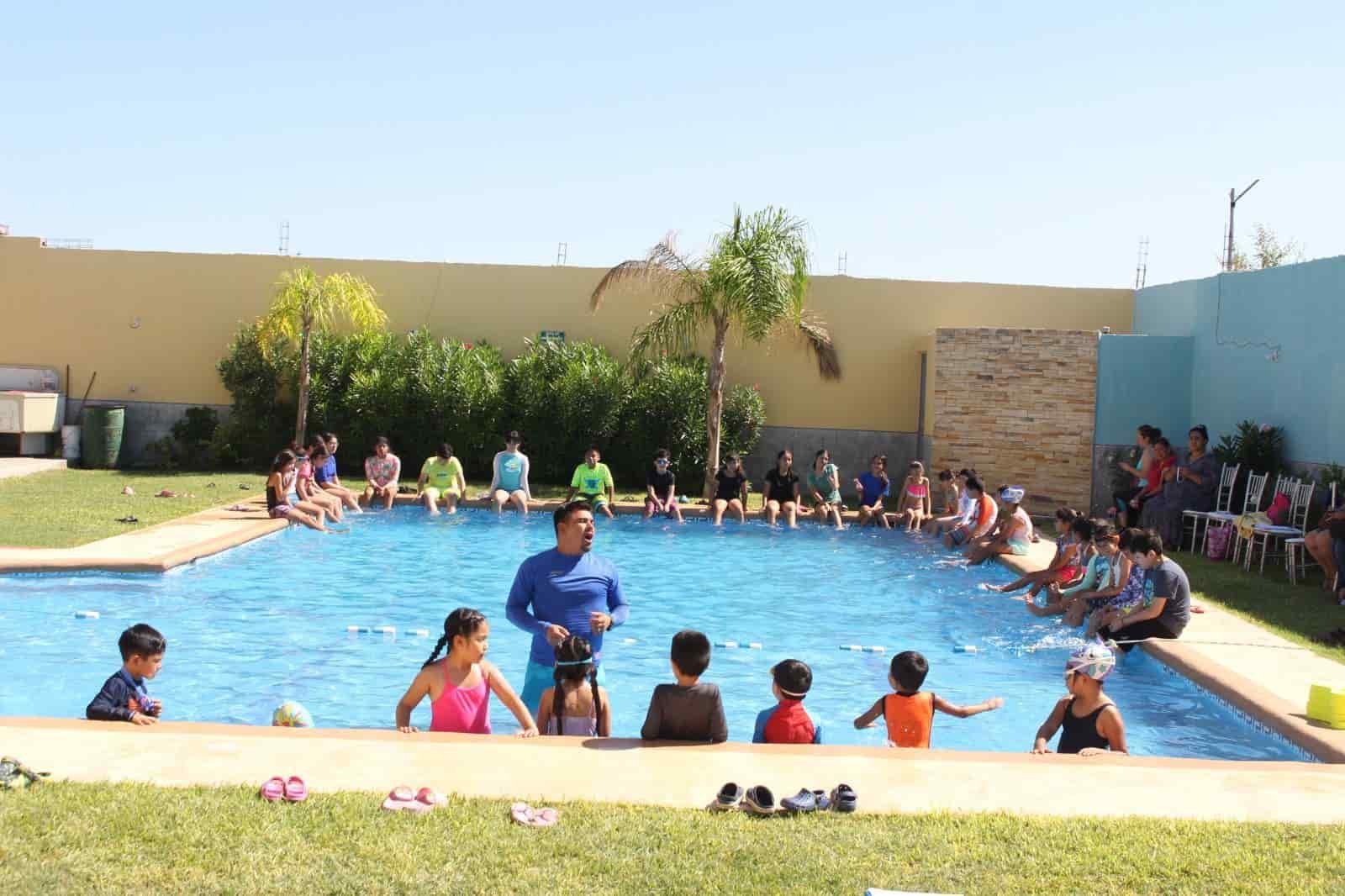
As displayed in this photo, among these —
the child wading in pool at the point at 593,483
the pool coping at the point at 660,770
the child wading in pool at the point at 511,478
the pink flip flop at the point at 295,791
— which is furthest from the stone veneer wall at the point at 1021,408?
the pink flip flop at the point at 295,791

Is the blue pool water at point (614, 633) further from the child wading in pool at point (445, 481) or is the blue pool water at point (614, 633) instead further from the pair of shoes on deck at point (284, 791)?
the pair of shoes on deck at point (284, 791)

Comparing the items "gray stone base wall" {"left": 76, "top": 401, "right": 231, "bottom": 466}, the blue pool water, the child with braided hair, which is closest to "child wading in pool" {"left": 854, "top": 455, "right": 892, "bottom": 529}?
the blue pool water

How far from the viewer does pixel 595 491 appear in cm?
1922

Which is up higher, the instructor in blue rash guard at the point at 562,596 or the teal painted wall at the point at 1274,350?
the teal painted wall at the point at 1274,350

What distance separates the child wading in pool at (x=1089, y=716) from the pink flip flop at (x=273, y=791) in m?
3.74

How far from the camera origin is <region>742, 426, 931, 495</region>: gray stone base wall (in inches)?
A: 926

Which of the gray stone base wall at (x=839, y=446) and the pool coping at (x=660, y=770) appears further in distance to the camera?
the gray stone base wall at (x=839, y=446)

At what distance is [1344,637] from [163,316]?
20.7m

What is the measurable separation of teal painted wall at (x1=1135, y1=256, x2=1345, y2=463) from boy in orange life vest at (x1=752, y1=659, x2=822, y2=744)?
10814mm

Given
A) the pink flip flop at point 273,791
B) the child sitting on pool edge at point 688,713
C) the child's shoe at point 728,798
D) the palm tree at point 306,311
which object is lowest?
the pink flip flop at point 273,791

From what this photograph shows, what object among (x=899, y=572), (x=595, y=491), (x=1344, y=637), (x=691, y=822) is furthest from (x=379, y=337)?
(x=691, y=822)

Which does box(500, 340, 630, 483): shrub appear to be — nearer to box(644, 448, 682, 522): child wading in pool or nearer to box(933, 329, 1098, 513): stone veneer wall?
box(644, 448, 682, 522): child wading in pool

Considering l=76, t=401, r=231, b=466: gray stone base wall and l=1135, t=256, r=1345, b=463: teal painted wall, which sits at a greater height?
l=1135, t=256, r=1345, b=463: teal painted wall

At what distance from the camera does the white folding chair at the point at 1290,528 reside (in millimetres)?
14156
